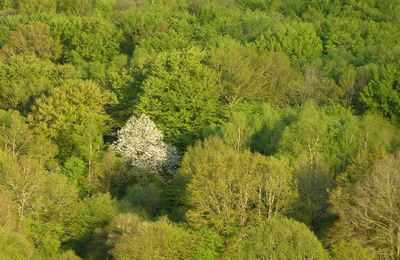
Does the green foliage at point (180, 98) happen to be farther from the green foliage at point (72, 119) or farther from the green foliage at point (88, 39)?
the green foliage at point (88, 39)

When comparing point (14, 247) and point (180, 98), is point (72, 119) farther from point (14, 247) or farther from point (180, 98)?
point (14, 247)

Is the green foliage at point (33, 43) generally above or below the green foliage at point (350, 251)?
below

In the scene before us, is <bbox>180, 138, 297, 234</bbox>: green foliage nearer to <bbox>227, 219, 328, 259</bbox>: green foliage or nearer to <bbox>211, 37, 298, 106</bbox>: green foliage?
<bbox>227, 219, 328, 259</bbox>: green foliage

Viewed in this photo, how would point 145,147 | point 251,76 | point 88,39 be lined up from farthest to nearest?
point 88,39 → point 251,76 → point 145,147

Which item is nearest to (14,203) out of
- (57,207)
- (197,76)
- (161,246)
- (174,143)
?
(57,207)

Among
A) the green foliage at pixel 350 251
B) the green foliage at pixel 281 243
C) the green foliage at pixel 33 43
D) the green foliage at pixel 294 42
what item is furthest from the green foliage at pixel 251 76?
the green foliage at pixel 350 251

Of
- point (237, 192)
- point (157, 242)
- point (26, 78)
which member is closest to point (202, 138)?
point (237, 192)
